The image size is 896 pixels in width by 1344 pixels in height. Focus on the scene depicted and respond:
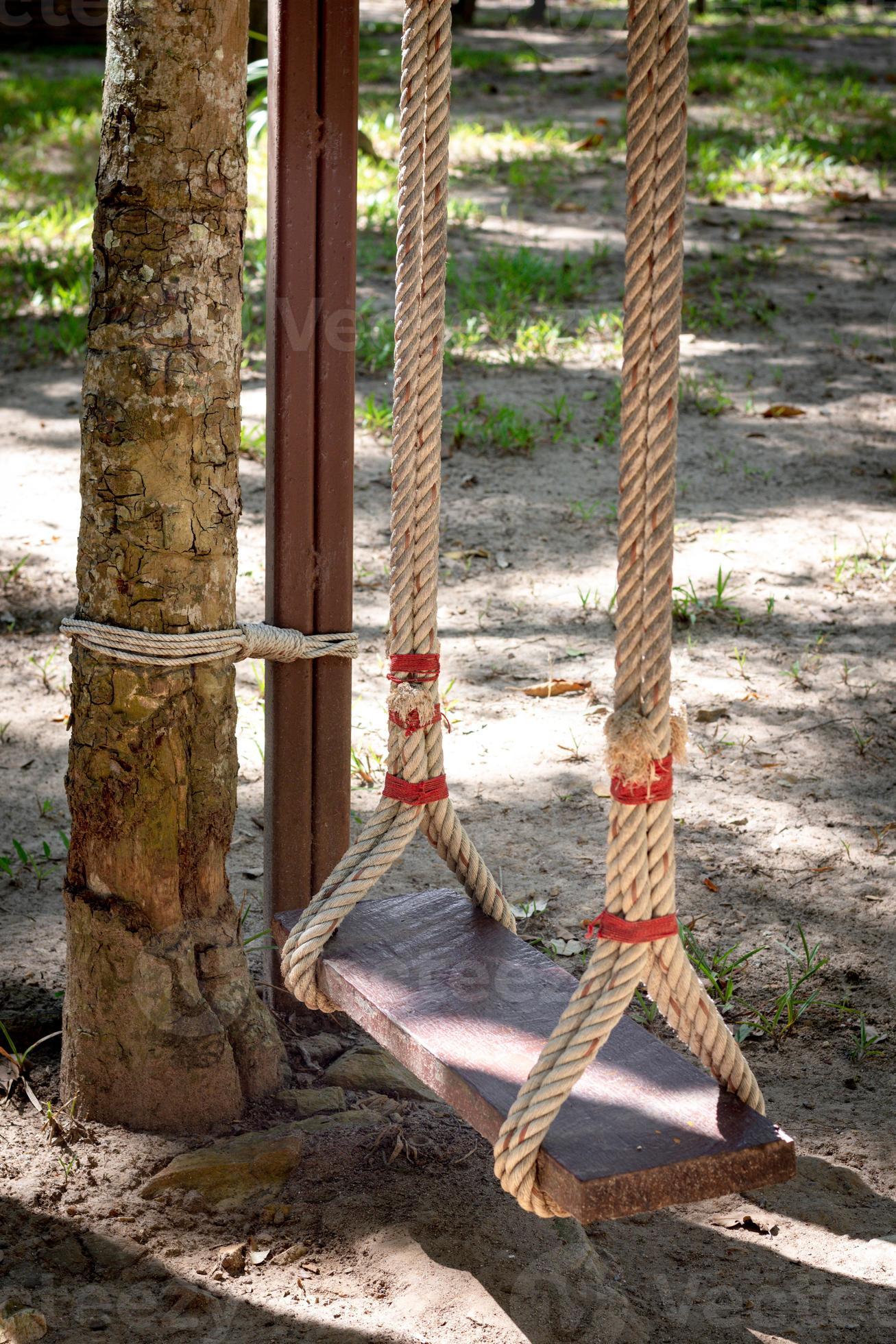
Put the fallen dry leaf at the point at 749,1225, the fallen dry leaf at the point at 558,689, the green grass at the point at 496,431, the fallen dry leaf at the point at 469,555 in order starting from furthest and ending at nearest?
the green grass at the point at 496,431, the fallen dry leaf at the point at 469,555, the fallen dry leaf at the point at 558,689, the fallen dry leaf at the point at 749,1225

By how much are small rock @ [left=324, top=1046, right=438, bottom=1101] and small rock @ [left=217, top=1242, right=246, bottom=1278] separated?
0.42 meters

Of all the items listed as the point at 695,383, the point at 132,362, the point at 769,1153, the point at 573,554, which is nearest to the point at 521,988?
the point at 769,1153

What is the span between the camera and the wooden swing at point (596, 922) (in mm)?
1403

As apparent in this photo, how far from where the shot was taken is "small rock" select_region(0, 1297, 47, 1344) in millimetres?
1692

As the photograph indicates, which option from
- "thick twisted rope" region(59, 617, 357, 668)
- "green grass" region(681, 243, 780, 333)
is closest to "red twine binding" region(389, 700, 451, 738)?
"thick twisted rope" region(59, 617, 357, 668)

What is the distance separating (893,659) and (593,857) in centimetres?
121

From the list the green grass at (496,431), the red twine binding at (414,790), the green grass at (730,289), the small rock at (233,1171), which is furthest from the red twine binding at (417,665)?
the green grass at (730,289)

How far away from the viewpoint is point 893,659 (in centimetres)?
369

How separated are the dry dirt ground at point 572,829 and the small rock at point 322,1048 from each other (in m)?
0.04

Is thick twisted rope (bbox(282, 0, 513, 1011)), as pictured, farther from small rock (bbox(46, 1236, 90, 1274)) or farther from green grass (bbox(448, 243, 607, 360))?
green grass (bbox(448, 243, 607, 360))

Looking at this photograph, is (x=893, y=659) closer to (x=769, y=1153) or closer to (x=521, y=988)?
(x=521, y=988)

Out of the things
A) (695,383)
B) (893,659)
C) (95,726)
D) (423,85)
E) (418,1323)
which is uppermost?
(423,85)

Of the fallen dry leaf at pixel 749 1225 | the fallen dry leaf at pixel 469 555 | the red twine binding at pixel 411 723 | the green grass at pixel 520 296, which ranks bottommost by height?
the fallen dry leaf at pixel 749 1225

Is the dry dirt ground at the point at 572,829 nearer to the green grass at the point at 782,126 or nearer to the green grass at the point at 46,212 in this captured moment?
the green grass at the point at 46,212
